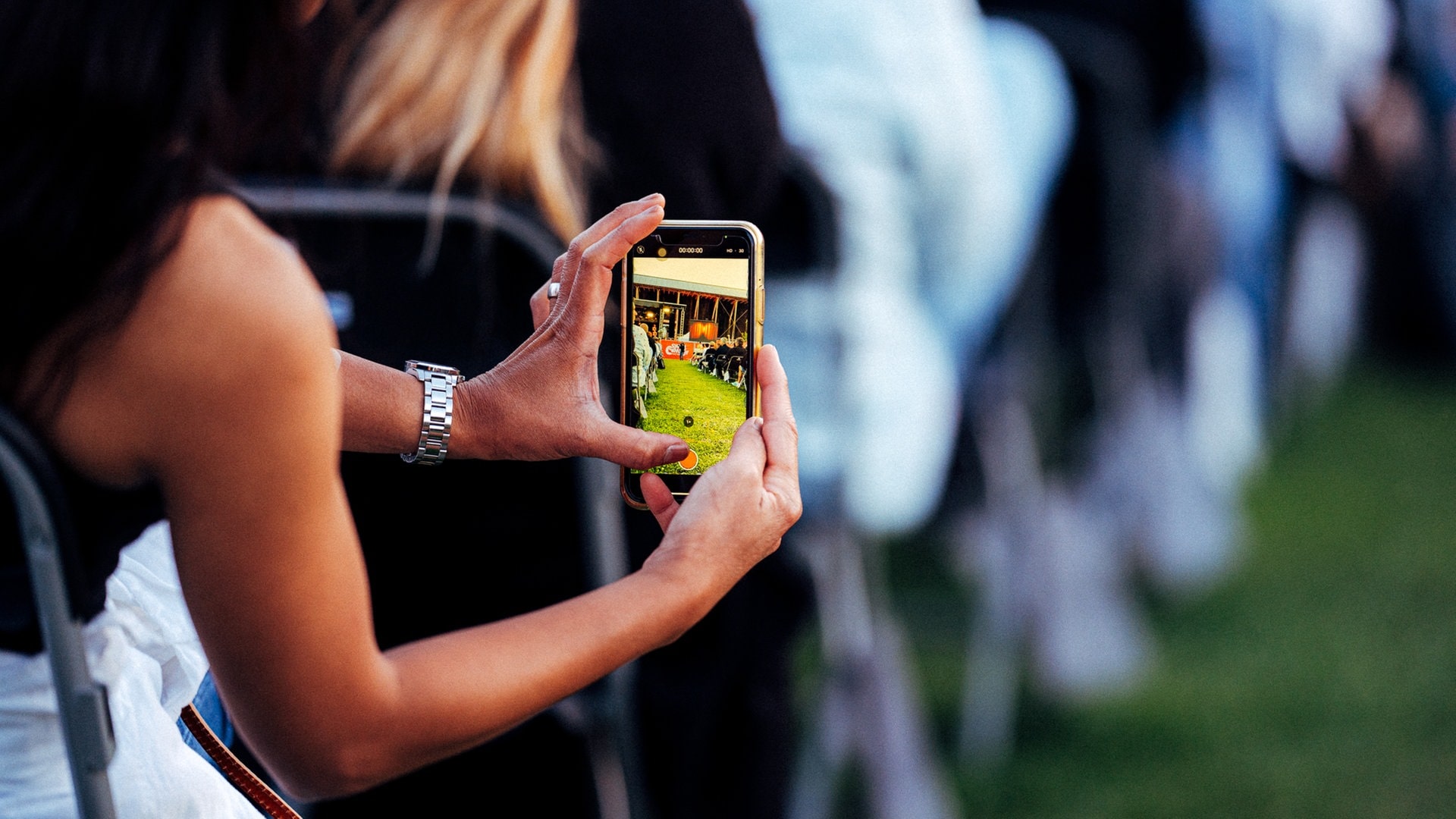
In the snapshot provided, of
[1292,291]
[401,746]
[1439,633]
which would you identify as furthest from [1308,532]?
[401,746]

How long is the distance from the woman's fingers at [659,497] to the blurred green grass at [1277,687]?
1.76 metres

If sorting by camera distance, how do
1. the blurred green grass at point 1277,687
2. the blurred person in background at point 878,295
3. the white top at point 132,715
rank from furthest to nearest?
the blurred green grass at point 1277,687
the blurred person in background at point 878,295
the white top at point 132,715

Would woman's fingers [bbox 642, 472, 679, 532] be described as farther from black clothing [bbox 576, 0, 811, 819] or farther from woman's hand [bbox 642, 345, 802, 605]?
black clothing [bbox 576, 0, 811, 819]

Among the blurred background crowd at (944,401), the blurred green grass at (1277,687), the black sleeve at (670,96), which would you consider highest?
the black sleeve at (670,96)

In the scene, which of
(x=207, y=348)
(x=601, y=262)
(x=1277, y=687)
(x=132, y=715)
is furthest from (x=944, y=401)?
(x=207, y=348)

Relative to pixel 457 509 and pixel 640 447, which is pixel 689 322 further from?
pixel 457 509

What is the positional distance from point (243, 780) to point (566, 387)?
0.31 m

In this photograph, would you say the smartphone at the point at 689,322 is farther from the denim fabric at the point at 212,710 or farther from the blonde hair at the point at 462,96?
the blonde hair at the point at 462,96

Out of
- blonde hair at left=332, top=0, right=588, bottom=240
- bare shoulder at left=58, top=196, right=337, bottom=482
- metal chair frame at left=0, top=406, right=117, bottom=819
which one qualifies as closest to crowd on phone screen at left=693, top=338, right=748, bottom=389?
bare shoulder at left=58, top=196, right=337, bottom=482

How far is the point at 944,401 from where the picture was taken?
6.94 feet

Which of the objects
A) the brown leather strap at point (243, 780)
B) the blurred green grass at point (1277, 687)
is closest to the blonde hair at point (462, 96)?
the brown leather strap at point (243, 780)

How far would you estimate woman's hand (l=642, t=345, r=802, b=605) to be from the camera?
0.75 metres

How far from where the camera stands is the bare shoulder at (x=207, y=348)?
0.60 metres

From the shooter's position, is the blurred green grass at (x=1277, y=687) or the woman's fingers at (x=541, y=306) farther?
the blurred green grass at (x=1277, y=687)
